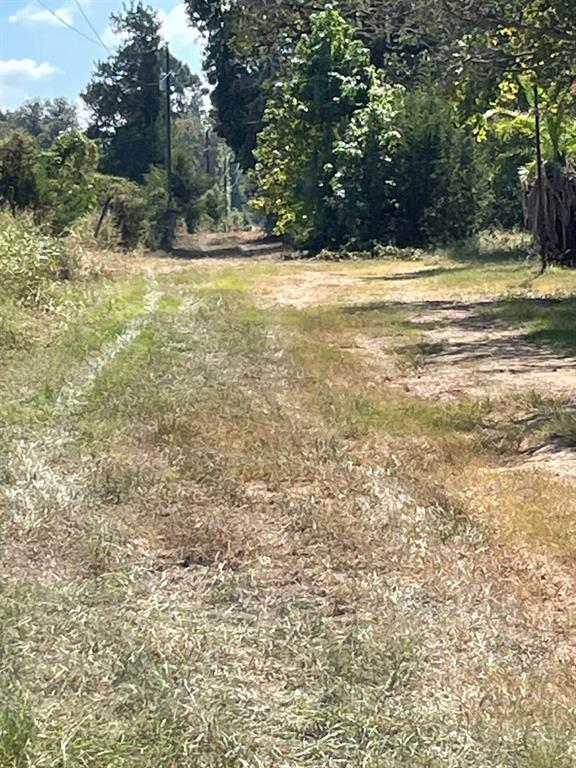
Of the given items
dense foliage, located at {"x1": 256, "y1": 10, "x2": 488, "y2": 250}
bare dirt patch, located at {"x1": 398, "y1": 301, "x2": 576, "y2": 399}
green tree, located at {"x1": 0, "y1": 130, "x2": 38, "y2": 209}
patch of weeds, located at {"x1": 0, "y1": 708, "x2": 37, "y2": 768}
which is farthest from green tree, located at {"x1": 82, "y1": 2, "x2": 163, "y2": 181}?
patch of weeds, located at {"x1": 0, "y1": 708, "x2": 37, "y2": 768}

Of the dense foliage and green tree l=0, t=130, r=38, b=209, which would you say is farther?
the dense foliage

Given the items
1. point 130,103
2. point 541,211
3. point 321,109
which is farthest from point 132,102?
point 541,211

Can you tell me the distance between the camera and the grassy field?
141 inches

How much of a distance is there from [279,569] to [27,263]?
38.7 feet

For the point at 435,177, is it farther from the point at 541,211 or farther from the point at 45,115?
the point at 45,115

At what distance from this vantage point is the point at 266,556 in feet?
17.6

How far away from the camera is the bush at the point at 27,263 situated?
50.2 feet

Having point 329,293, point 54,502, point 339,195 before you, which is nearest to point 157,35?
point 339,195

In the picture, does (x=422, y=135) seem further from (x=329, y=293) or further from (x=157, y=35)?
(x=157, y=35)

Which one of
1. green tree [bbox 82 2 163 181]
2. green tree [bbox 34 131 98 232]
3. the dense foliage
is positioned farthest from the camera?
green tree [bbox 82 2 163 181]

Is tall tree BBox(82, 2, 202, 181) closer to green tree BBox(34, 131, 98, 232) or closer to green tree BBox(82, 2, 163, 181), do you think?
green tree BBox(82, 2, 163, 181)

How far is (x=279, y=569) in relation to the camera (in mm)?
5188

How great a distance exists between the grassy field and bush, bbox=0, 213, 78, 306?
4.18m

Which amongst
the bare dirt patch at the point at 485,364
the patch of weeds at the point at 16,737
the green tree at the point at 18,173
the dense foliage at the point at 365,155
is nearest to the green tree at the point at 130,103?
the dense foliage at the point at 365,155
